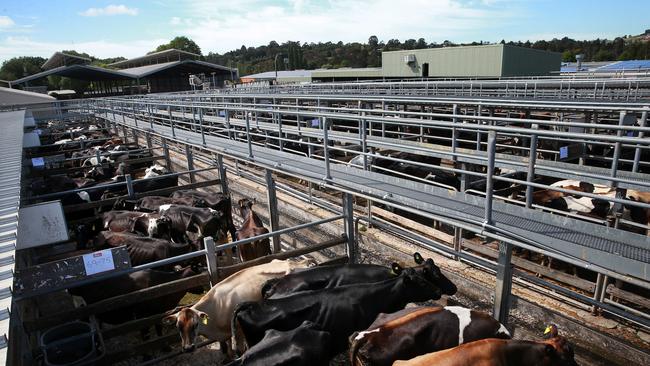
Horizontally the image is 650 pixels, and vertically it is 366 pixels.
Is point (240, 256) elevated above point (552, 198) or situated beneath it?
situated beneath

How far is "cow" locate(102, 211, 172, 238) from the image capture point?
832cm

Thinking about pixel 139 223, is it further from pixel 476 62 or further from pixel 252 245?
Answer: pixel 476 62

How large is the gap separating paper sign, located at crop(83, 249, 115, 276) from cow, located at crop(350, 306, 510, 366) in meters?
2.87

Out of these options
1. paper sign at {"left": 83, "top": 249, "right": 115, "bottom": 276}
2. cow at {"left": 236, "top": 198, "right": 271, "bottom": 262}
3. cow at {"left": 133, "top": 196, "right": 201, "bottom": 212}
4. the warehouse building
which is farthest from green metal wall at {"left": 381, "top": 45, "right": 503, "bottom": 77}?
paper sign at {"left": 83, "top": 249, "right": 115, "bottom": 276}

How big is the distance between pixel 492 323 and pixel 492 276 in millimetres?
1704

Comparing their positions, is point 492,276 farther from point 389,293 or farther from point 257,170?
point 257,170

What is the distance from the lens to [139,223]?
8.59 meters

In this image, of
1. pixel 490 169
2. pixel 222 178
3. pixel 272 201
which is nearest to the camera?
pixel 490 169

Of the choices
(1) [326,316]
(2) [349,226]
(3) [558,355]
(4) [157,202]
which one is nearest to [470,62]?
(4) [157,202]

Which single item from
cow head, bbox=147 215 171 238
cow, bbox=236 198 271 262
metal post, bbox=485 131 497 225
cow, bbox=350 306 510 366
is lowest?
cow, bbox=236 198 271 262

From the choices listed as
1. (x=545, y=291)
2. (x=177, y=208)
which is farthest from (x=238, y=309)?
(x=177, y=208)

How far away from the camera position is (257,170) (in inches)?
508

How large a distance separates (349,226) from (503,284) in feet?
8.90

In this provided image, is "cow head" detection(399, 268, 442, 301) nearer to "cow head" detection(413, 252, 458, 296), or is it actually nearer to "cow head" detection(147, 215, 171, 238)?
"cow head" detection(413, 252, 458, 296)
